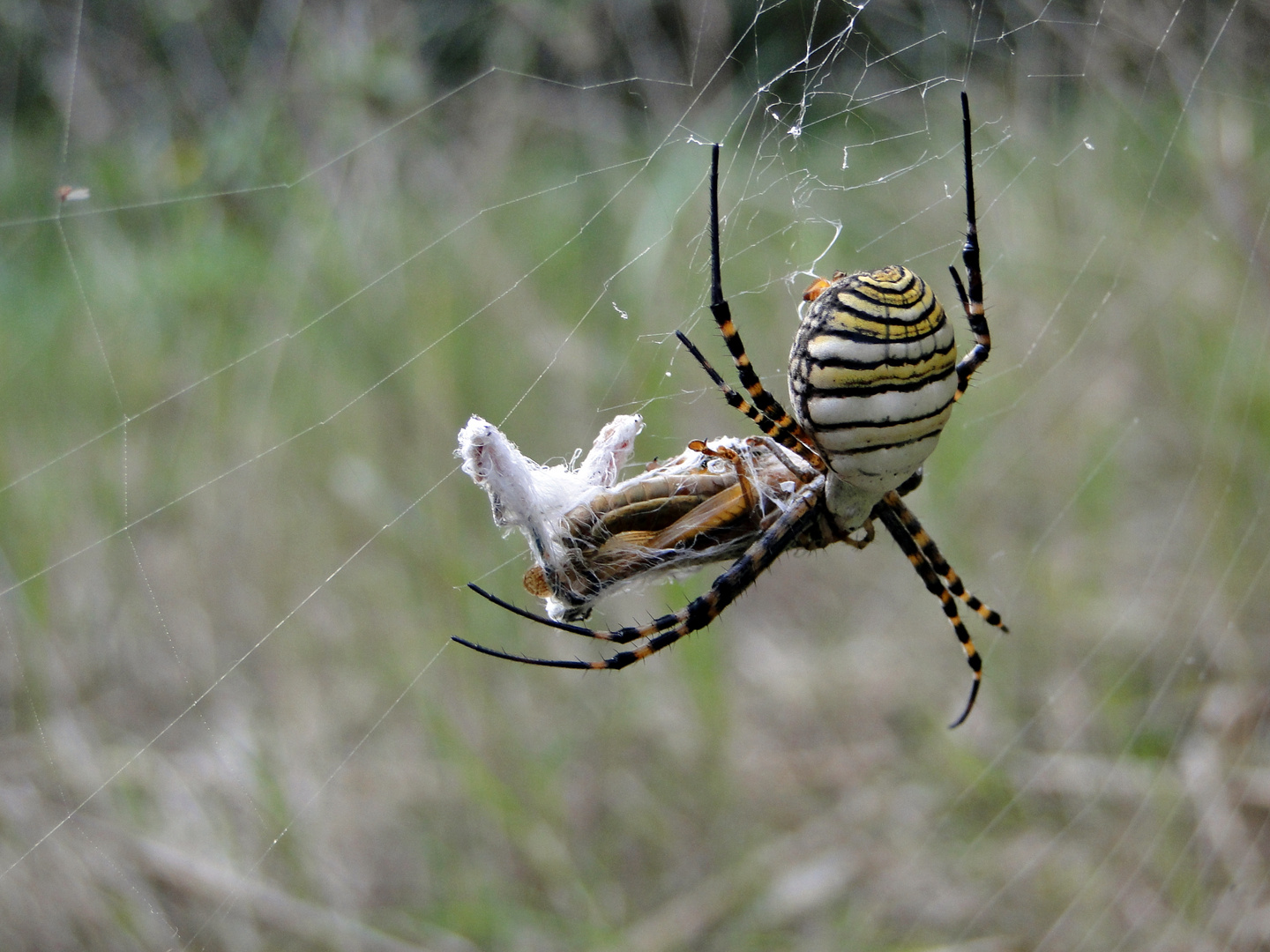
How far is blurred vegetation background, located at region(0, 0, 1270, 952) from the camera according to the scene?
119 inches

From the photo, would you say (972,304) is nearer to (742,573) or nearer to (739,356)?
(739,356)

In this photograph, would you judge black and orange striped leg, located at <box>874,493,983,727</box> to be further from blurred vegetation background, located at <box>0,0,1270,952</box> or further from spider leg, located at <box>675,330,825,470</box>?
blurred vegetation background, located at <box>0,0,1270,952</box>

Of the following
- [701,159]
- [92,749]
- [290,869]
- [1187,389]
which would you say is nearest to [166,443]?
[92,749]

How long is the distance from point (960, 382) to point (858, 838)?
2.24 metres

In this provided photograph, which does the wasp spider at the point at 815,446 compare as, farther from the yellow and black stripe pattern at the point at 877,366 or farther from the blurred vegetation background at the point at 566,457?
the blurred vegetation background at the point at 566,457

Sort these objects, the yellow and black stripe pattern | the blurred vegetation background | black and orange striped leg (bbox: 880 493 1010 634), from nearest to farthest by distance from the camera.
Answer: the yellow and black stripe pattern, black and orange striped leg (bbox: 880 493 1010 634), the blurred vegetation background

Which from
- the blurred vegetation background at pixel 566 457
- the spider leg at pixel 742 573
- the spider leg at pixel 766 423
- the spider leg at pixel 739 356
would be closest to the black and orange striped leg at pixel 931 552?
the spider leg at pixel 742 573

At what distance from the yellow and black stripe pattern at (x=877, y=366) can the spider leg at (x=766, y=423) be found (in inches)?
5.3

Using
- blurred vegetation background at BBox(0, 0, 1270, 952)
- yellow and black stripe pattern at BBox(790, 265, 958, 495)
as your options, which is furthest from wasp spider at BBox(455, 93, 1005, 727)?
blurred vegetation background at BBox(0, 0, 1270, 952)

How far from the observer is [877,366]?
1697mm

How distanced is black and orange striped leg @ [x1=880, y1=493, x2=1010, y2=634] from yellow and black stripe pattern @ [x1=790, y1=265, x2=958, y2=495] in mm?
550

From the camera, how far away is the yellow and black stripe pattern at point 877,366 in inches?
66.4

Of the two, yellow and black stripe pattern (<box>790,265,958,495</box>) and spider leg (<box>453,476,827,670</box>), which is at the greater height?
yellow and black stripe pattern (<box>790,265,958,495</box>)

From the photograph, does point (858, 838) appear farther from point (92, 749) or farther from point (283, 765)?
point (92, 749)
